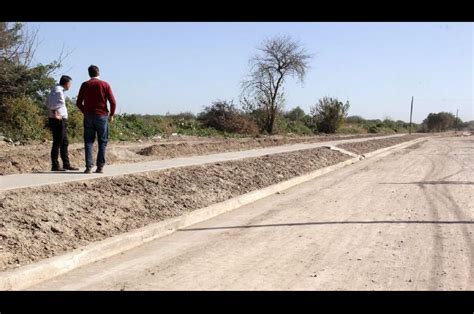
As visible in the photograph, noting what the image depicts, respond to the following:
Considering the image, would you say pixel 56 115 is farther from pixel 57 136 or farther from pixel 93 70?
pixel 93 70

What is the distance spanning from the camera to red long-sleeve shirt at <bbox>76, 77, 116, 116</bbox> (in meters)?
9.29

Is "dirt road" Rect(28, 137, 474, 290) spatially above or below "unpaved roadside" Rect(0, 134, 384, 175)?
below

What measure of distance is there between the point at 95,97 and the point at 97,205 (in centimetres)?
243

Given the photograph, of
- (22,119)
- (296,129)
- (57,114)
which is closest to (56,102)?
(57,114)

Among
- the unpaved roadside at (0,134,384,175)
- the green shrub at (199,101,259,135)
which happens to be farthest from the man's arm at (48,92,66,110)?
the green shrub at (199,101,259,135)

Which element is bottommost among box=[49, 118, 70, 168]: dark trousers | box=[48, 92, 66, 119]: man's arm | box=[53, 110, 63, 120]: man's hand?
box=[49, 118, 70, 168]: dark trousers

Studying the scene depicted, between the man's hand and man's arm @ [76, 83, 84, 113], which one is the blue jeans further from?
the man's hand

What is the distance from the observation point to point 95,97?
9305 millimetres

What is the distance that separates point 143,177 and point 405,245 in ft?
15.8

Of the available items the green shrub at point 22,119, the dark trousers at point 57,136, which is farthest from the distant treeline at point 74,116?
the dark trousers at point 57,136

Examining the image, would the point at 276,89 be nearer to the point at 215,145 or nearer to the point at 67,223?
the point at 215,145
